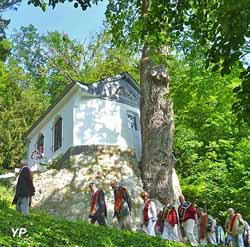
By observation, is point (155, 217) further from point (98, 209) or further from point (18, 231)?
point (18, 231)

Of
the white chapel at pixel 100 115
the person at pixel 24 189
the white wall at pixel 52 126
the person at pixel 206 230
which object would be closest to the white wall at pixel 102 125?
the white chapel at pixel 100 115

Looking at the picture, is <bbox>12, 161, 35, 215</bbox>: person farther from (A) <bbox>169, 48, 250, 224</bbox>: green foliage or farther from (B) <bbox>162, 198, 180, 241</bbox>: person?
(A) <bbox>169, 48, 250, 224</bbox>: green foliage

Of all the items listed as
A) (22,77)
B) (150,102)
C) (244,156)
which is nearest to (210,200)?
(244,156)

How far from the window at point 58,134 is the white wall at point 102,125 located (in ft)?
7.53

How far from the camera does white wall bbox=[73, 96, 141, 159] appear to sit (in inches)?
950

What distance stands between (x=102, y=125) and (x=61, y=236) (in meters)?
16.2

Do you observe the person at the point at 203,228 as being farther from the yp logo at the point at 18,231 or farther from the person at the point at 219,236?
the yp logo at the point at 18,231

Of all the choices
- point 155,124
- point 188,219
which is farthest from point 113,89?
point 188,219

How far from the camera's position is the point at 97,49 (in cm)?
4241

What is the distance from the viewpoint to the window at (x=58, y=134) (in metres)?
26.5

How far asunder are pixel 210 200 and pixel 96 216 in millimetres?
12193

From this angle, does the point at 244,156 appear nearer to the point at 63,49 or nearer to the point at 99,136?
the point at 99,136

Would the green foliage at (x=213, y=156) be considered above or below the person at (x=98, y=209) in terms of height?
above

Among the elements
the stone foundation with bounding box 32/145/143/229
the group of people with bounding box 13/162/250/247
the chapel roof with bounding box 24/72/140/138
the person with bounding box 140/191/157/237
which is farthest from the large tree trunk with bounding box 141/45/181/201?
the person with bounding box 140/191/157/237
